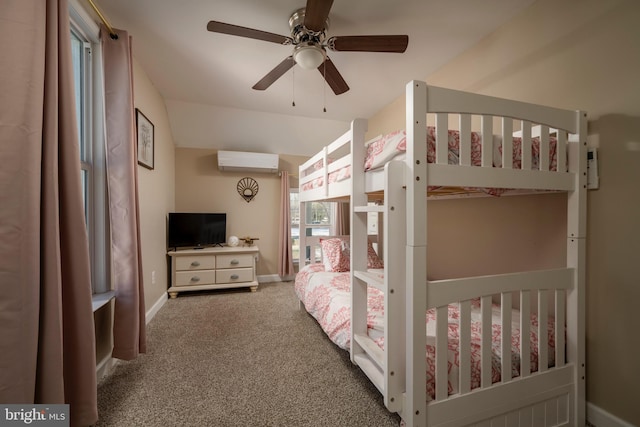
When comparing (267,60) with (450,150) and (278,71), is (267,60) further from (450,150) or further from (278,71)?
(450,150)

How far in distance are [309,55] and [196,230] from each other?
8.93 feet

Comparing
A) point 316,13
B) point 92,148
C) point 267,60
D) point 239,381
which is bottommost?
point 239,381

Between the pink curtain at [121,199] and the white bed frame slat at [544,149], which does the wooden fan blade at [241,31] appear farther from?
the white bed frame slat at [544,149]

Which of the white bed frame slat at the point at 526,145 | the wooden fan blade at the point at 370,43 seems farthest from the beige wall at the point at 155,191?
the white bed frame slat at the point at 526,145

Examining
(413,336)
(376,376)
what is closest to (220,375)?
(376,376)

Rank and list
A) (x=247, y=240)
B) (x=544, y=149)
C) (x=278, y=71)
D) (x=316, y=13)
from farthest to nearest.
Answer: (x=247, y=240)
(x=278, y=71)
(x=316, y=13)
(x=544, y=149)

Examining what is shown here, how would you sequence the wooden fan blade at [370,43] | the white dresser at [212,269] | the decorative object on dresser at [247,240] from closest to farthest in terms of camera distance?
the wooden fan blade at [370,43] < the white dresser at [212,269] < the decorative object on dresser at [247,240]

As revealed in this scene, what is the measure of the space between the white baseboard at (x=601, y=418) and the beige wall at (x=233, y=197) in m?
3.46

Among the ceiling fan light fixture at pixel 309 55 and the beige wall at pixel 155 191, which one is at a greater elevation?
the ceiling fan light fixture at pixel 309 55

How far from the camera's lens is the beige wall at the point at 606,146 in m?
1.19

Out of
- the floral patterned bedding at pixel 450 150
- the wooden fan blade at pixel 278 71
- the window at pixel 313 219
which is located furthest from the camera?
the window at pixel 313 219

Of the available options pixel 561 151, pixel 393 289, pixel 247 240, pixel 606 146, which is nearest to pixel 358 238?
pixel 393 289

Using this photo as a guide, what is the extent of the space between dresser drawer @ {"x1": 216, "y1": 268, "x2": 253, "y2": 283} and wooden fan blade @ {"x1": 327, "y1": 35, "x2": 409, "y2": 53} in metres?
2.83

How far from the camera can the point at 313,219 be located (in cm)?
429
